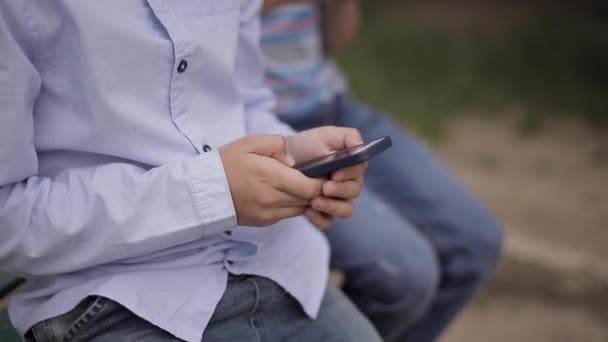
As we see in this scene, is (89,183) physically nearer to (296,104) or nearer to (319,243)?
(319,243)

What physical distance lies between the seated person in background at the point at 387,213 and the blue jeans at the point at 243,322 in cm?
31

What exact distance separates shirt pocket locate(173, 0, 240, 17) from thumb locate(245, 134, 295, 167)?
198 mm

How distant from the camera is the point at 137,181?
94 cm

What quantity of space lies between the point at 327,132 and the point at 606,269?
146 cm

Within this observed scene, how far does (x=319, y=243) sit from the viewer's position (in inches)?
46.6

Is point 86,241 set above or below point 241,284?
above

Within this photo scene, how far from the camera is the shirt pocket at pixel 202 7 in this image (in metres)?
1.02

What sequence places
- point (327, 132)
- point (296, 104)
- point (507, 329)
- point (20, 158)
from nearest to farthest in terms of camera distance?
point (20, 158)
point (327, 132)
point (296, 104)
point (507, 329)

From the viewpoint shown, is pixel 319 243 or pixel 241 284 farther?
pixel 319 243

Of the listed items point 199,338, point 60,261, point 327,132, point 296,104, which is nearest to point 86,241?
point 60,261

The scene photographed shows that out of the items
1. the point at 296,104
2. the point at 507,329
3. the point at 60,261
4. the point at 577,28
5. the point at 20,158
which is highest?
the point at 20,158

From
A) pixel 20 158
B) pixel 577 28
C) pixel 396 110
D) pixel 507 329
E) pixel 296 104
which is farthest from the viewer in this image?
pixel 577 28

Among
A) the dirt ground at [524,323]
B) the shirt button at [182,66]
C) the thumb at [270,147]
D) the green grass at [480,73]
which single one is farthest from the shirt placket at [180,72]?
the green grass at [480,73]

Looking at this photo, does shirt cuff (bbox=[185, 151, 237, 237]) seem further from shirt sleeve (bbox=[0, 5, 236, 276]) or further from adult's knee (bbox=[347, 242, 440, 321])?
adult's knee (bbox=[347, 242, 440, 321])
